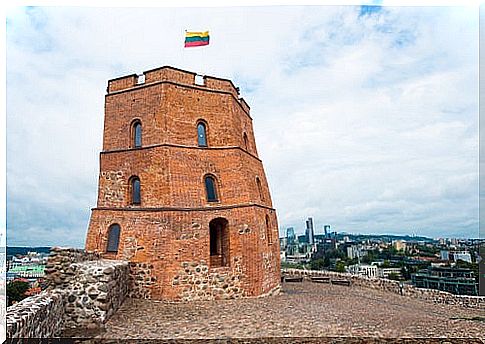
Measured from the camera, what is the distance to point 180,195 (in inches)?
433

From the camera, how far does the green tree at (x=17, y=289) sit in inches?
330

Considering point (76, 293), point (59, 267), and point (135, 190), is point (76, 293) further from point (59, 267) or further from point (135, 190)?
point (135, 190)


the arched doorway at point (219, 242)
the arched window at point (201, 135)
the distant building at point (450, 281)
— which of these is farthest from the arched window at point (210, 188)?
the distant building at point (450, 281)

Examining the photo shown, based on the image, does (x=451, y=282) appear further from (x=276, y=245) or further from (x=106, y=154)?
(x=106, y=154)

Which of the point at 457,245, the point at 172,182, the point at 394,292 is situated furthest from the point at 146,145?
the point at 457,245

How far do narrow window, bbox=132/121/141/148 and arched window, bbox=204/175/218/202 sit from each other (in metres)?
2.21

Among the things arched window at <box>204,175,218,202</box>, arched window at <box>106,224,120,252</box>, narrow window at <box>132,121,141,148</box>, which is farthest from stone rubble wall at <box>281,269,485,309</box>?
narrow window at <box>132,121,141,148</box>

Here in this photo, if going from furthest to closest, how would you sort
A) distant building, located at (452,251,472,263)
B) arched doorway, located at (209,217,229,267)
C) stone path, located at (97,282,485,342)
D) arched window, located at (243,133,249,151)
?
distant building, located at (452,251,472,263)
arched window, located at (243,133,249,151)
arched doorway, located at (209,217,229,267)
stone path, located at (97,282,485,342)

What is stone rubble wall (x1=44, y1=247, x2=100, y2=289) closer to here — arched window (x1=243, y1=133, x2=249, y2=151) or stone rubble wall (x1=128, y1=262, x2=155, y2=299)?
stone rubble wall (x1=128, y1=262, x2=155, y2=299)

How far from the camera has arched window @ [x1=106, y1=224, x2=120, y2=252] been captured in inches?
436

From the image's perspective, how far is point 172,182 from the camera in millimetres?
11023

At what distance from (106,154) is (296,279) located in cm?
834

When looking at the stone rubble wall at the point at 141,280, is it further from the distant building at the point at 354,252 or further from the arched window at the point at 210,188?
the distant building at the point at 354,252

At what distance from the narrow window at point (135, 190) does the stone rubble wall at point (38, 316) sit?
3.93 metres
